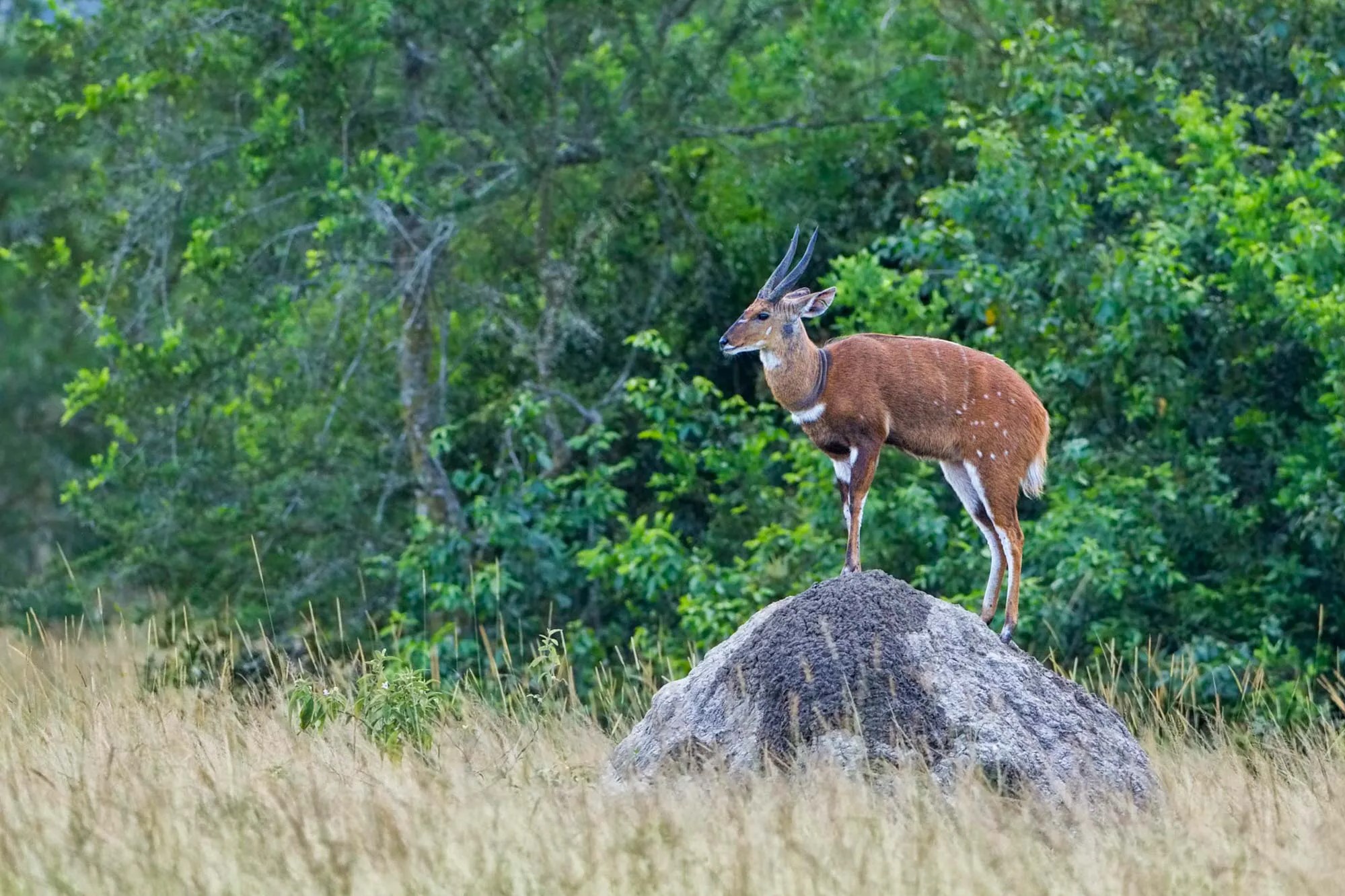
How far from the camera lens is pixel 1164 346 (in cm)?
1328

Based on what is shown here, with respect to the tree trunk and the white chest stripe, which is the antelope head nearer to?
the white chest stripe

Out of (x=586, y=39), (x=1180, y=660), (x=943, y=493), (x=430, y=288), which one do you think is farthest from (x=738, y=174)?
(x=1180, y=660)

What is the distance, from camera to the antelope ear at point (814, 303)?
829 cm

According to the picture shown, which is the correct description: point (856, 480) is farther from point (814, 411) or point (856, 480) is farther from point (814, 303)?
point (814, 303)

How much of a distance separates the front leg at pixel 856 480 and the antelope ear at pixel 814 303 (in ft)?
2.08

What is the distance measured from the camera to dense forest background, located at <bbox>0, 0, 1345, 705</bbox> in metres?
13.3

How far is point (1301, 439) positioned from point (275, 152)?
28.0 feet

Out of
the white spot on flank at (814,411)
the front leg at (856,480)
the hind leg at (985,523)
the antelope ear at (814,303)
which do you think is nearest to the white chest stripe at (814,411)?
the white spot on flank at (814,411)

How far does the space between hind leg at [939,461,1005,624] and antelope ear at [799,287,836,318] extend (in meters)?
0.84

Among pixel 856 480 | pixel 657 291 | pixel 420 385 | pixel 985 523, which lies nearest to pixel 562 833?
pixel 856 480

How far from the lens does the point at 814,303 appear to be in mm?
8422

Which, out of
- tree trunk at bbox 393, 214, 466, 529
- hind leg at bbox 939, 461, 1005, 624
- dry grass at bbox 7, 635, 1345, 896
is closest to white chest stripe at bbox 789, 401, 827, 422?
hind leg at bbox 939, 461, 1005, 624

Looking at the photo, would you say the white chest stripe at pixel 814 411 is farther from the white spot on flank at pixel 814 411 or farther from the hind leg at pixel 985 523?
the hind leg at pixel 985 523

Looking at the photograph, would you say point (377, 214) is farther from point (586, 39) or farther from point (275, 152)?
point (586, 39)
